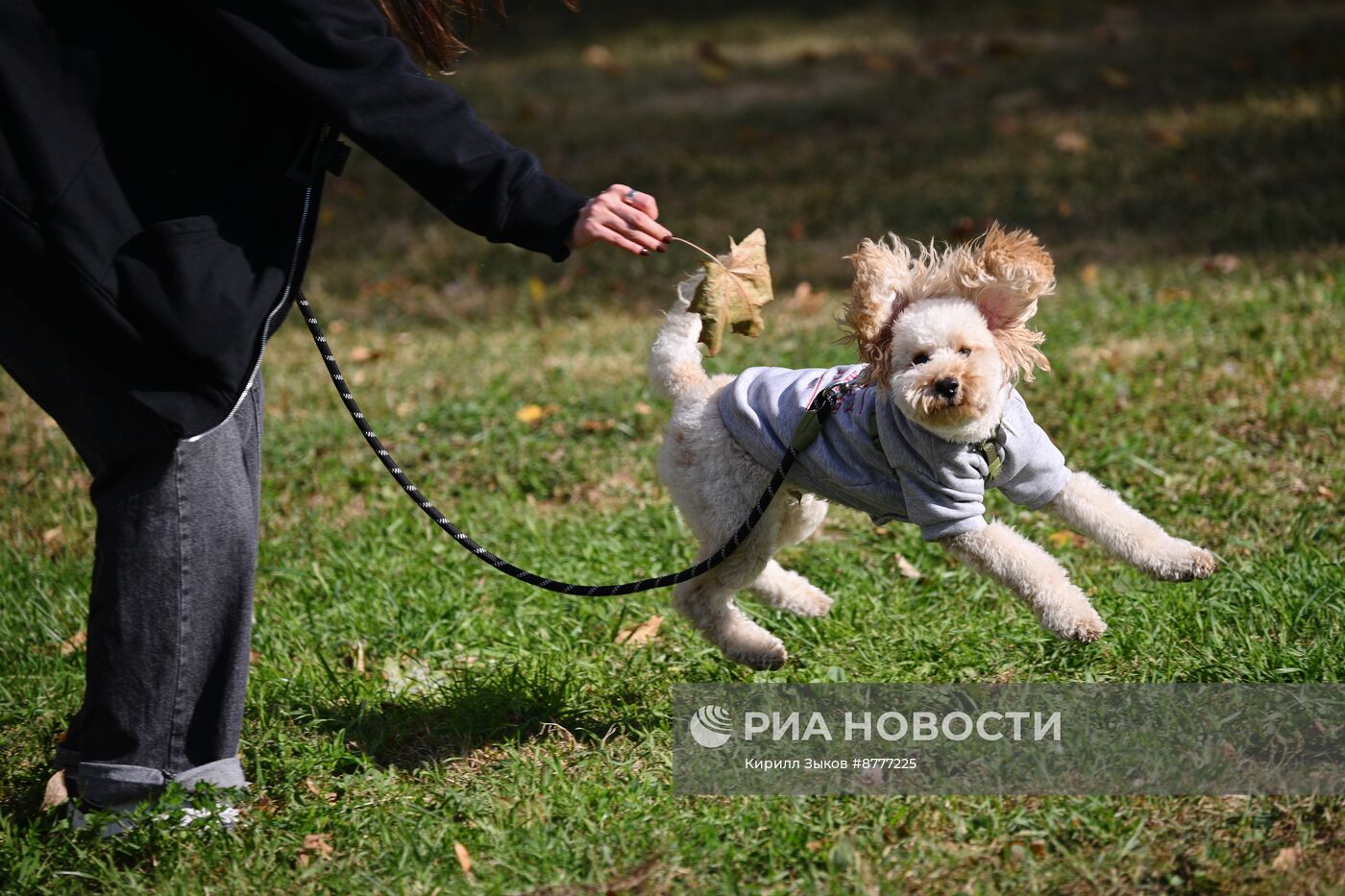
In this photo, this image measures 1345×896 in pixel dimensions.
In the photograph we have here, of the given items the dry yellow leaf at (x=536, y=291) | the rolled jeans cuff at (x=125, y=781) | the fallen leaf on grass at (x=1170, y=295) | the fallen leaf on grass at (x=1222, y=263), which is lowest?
the rolled jeans cuff at (x=125, y=781)

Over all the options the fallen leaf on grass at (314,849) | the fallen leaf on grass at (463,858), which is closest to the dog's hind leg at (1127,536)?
the fallen leaf on grass at (463,858)

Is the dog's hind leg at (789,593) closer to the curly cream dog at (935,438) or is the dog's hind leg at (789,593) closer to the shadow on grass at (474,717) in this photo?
the curly cream dog at (935,438)

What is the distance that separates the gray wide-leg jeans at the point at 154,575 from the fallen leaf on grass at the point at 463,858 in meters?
0.60

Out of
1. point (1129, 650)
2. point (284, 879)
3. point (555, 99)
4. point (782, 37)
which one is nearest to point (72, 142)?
point (284, 879)

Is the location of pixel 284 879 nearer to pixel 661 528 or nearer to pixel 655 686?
pixel 655 686

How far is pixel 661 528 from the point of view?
447cm

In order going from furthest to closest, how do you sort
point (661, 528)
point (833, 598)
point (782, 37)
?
point (782, 37) < point (661, 528) < point (833, 598)

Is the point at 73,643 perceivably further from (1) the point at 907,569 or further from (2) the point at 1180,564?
(2) the point at 1180,564

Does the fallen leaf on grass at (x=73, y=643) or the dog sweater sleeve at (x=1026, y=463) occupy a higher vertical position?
the dog sweater sleeve at (x=1026, y=463)

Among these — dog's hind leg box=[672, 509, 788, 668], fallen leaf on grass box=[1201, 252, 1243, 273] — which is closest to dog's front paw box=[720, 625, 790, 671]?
dog's hind leg box=[672, 509, 788, 668]

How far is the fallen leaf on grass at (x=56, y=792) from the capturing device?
3104 mm

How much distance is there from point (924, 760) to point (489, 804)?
103 centimetres

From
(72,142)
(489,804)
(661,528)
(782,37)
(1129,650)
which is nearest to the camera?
(72,142)

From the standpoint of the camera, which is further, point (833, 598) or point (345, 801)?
point (833, 598)
